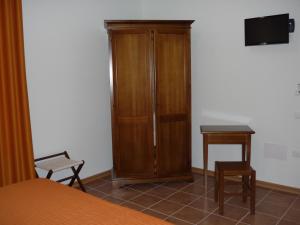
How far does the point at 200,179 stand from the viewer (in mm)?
4332

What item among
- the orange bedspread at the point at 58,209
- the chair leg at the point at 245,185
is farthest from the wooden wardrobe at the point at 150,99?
the orange bedspread at the point at 58,209

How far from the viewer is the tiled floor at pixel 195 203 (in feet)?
10.4

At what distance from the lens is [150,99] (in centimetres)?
399

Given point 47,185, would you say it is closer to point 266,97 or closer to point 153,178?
point 153,178

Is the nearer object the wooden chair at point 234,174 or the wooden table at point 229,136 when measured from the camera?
the wooden chair at point 234,174

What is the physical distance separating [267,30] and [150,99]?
1.56 meters

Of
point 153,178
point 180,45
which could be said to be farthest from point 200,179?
point 180,45

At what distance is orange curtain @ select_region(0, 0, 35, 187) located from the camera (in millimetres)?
3129

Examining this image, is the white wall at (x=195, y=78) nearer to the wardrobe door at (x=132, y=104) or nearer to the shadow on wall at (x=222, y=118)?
the shadow on wall at (x=222, y=118)

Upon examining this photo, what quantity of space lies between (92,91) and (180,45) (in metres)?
Answer: 1.30

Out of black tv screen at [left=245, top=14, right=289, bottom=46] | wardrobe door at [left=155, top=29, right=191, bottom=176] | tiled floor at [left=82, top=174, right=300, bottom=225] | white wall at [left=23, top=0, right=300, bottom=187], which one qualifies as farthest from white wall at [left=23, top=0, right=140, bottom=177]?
black tv screen at [left=245, top=14, right=289, bottom=46]

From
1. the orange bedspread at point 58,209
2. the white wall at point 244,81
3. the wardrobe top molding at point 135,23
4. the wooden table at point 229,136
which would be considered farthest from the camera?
the wardrobe top molding at point 135,23

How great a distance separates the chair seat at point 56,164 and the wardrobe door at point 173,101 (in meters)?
1.13

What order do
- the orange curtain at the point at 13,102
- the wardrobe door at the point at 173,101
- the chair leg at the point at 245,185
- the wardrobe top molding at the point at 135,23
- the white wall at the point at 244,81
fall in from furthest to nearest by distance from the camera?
1. the wardrobe door at the point at 173,101
2. the wardrobe top molding at the point at 135,23
3. the white wall at the point at 244,81
4. the chair leg at the point at 245,185
5. the orange curtain at the point at 13,102
